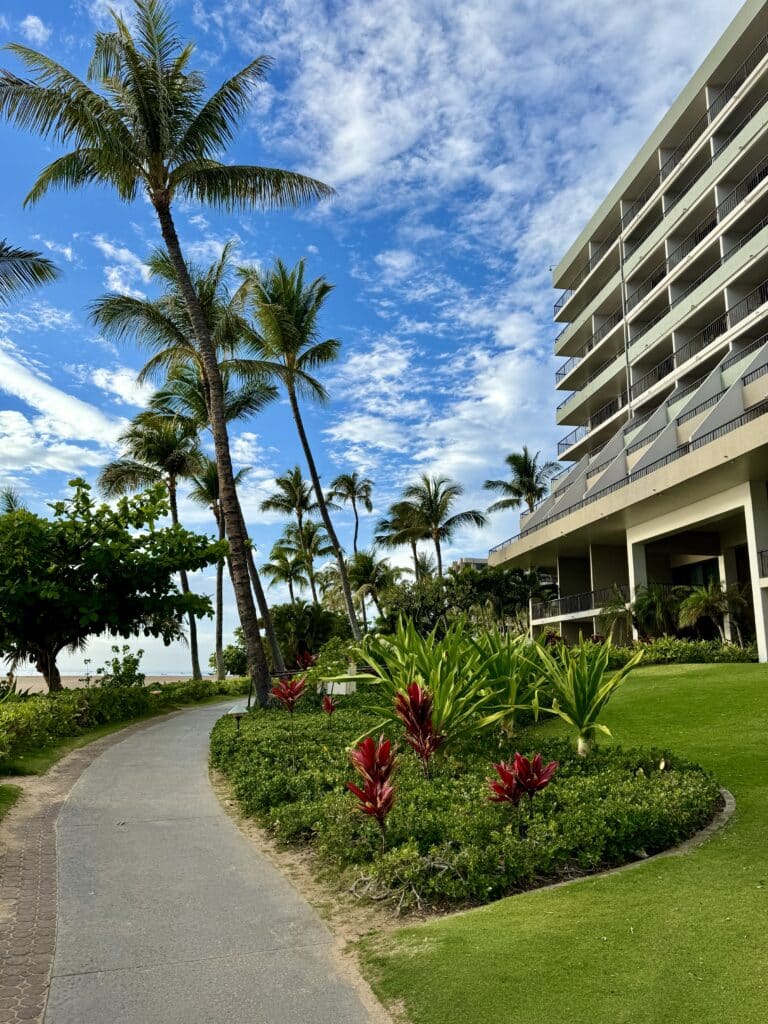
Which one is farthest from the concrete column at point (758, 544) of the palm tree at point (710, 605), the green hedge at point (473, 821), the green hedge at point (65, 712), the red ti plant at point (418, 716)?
the green hedge at point (65, 712)

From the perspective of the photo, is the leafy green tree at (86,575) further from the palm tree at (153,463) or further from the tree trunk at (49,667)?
the palm tree at (153,463)

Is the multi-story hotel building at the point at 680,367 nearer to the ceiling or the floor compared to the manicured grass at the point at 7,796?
nearer to the ceiling

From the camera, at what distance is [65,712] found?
15258 mm

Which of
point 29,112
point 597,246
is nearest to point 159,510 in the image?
point 29,112

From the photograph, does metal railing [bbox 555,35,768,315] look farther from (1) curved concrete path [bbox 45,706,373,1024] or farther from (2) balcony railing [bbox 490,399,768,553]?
(1) curved concrete path [bbox 45,706,373,1024]

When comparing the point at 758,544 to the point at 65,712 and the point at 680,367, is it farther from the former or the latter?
the point at 65,712

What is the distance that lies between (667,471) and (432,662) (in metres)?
17.0

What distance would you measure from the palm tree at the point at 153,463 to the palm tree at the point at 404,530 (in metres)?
19.1

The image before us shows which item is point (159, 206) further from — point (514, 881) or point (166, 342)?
point (514, 881)

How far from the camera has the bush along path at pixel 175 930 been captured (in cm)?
383

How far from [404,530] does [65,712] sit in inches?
1573

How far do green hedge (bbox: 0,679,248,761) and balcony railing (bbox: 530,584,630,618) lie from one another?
57.4ft

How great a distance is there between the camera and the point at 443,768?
313 inches

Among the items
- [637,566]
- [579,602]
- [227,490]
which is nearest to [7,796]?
[227,490]
